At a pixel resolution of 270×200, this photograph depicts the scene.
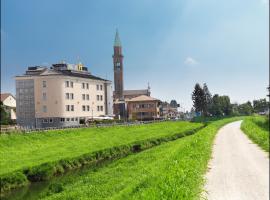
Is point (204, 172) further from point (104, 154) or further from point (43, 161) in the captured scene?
point (104, 154)

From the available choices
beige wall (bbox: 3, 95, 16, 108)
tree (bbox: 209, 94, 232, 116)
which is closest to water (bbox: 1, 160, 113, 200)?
beige wall (bbox: 3, 95, 16, 108)

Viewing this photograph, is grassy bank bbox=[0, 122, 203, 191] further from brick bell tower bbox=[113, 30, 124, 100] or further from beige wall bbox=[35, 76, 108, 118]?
brick bell tower bbox=[113, 30, 124, 100]

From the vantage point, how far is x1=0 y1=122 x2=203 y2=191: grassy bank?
1211 inches

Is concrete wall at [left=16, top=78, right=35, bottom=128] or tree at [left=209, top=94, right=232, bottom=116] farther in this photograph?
tree at [left=209, top=94, right=232, bottom=116]

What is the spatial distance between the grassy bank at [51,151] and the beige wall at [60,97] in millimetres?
14783

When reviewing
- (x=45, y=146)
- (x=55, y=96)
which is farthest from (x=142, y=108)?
(x=45, y=146)

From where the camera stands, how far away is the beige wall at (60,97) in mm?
76000

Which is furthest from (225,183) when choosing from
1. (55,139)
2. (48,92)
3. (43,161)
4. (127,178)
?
(48,92)

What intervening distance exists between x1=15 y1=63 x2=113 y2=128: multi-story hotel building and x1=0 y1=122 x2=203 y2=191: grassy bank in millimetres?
14431

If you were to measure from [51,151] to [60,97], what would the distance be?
3972 cm

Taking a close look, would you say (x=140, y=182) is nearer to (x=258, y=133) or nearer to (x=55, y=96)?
(x=258, y=133)

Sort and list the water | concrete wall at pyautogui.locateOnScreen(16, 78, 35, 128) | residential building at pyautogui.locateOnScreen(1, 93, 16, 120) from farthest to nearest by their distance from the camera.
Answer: residential building at pyautogui.locateOnScreen(1, 93, 16, 120)
concrete wall at pyautogui.locateOnScreen(16, 78, 35, 128)
the water

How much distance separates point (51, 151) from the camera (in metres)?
42.1

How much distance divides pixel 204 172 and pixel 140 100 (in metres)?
98.8
